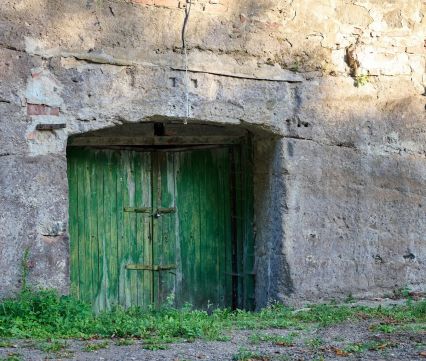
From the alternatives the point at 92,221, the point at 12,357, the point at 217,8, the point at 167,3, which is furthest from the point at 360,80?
the point at 12,357

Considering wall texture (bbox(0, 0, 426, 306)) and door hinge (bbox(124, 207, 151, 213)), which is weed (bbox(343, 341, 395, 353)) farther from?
door hinge (bbox(124, 207, 151, 213))

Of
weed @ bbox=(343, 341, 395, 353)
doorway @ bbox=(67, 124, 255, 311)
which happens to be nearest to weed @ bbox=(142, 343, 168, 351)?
weed @ bbox=(343, 341, 395, 353)

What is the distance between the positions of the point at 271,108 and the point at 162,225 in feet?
4.67

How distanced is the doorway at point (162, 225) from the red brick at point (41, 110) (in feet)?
2.62

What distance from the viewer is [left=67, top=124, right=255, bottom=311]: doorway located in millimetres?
6871

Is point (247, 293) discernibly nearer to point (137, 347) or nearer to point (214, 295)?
point (214, 295)

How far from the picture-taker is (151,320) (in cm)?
557


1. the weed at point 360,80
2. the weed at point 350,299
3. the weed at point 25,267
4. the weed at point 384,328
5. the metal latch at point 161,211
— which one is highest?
the weed at point 360,80

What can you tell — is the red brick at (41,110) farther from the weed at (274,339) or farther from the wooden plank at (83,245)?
the weed at (274,339)

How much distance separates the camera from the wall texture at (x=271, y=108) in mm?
6004

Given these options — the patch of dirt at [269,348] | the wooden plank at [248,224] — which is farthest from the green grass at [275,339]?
the wooden plank at [248,224]

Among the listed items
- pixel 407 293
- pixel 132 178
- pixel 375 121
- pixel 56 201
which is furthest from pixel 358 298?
pixel 56 201

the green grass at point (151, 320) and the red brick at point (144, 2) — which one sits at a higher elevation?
the red brick at point (144, 2)

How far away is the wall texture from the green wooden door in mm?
293
